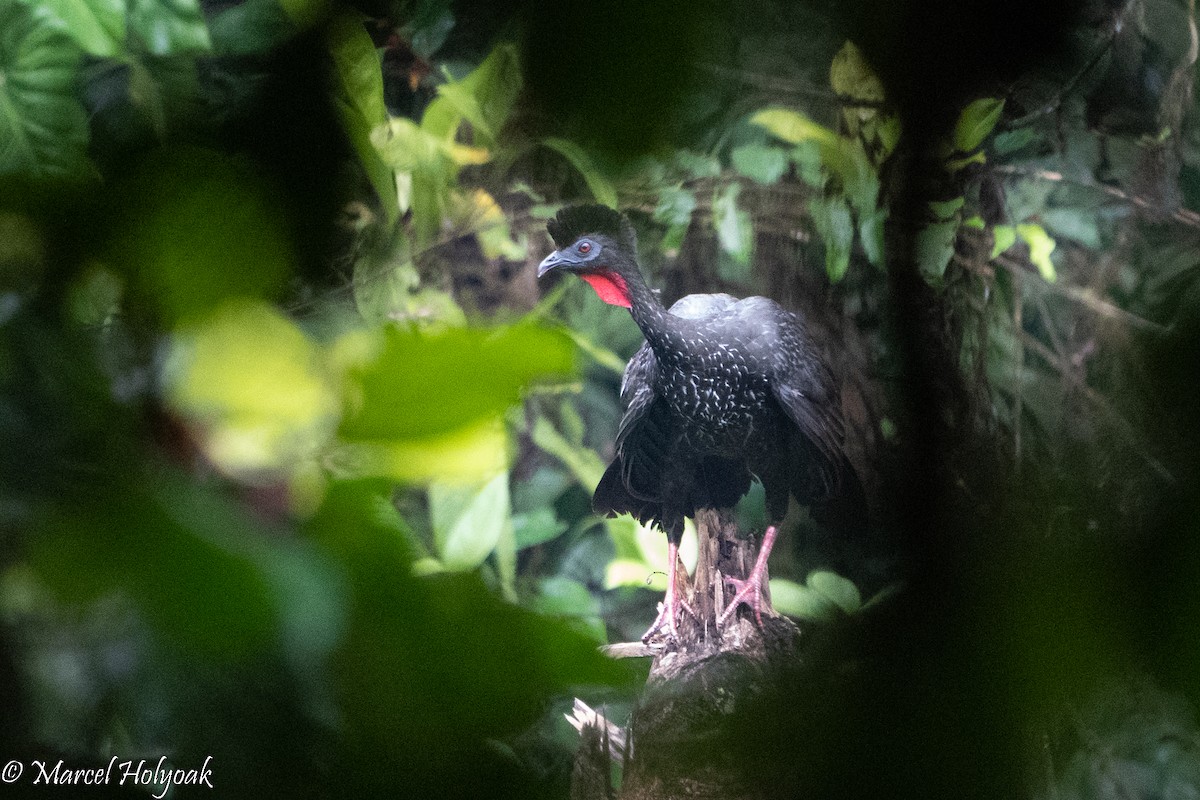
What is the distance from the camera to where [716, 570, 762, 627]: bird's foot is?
0.75 m

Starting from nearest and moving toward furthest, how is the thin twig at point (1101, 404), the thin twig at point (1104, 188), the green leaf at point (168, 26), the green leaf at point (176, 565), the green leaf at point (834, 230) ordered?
1. the green leaf at point (176, 565)
2. the thin twig at point (1101, 404)
3. the green leaf at point (168, 26)
4. the thin twig at point (1104, 188)
5. the green leaf at point (834, 230)

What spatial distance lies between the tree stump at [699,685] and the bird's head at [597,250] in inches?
8.4

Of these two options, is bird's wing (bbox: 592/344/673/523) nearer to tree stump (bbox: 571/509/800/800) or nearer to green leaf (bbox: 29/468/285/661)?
tree stump (bbox: 571/509/800/800)

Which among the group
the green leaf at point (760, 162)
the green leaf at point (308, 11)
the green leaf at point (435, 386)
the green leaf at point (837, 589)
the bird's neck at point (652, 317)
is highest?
the green leaf at point (308, 11)

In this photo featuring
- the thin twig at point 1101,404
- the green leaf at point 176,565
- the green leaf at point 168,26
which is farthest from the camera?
the green leaf at point 168,26

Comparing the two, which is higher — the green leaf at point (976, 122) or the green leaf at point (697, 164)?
the green leaf at point (976, 122)

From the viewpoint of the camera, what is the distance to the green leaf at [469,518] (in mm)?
354

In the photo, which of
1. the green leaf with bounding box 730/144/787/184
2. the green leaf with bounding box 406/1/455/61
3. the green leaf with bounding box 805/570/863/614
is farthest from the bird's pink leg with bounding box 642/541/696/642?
the green leaf with bounding box 406/1/455/61

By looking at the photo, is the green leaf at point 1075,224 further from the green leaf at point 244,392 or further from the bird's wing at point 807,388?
the green leaf at point 244,392

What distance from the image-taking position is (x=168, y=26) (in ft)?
1.57

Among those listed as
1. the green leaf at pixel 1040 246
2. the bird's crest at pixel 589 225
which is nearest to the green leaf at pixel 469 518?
the bird's crest at pixel 589 225

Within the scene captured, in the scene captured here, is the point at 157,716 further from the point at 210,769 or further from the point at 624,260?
the point at 624,260

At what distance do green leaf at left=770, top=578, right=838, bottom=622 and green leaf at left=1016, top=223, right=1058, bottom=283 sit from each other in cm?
30

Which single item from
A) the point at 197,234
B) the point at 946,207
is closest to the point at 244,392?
the point at 197,234
